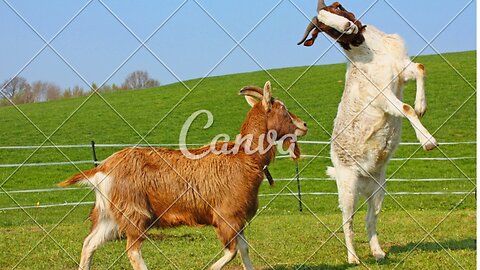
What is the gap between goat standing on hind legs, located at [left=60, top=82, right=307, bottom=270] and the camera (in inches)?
282

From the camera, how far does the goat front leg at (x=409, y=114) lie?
24.7ft

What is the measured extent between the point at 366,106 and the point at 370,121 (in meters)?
0.19

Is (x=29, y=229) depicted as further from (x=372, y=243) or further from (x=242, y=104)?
(x=242, y=104)

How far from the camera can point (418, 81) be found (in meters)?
8.09

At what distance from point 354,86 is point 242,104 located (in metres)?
28.2

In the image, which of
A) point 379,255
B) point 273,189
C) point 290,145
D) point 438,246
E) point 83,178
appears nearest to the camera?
point 83,178

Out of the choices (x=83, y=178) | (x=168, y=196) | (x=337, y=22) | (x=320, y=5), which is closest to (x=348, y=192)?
(x=337, y=22)

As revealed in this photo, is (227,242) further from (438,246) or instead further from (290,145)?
(438,246)

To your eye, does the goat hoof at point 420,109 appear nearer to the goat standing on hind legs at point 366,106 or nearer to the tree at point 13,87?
the goat standing on hind legs at point 366,106

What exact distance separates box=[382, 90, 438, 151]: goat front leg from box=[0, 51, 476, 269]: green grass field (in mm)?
911

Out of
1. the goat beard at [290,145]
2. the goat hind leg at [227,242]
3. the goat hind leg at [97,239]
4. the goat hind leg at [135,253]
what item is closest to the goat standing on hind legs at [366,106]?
the goat beard at [290,145]

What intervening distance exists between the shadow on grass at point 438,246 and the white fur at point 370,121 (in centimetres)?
68

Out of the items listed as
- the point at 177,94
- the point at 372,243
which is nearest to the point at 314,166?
the point at 177,94

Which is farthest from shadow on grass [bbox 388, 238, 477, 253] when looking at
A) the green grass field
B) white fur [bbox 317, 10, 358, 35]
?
white fur [bbox 317, 10, 358, 35]
